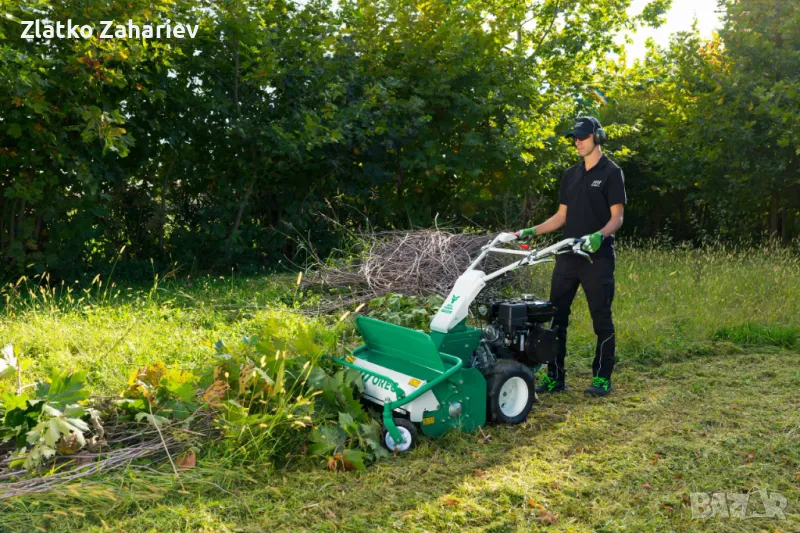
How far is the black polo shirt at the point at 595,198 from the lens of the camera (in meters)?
4.49

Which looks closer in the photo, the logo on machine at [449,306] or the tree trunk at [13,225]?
the logo on machine at [449,306]

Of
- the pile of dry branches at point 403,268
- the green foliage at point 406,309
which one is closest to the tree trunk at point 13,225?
the pile of dry branches at point 403,268

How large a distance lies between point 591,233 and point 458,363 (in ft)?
5.01

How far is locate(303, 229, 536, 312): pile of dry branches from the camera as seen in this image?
6.98 m

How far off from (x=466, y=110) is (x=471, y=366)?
6.80 m

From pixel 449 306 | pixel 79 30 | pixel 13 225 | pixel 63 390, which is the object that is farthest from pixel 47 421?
pixel 13 225

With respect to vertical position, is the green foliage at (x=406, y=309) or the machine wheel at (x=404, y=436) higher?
the green foliage at (x=406, y=309)

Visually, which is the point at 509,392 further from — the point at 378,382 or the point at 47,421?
the point at 47,421

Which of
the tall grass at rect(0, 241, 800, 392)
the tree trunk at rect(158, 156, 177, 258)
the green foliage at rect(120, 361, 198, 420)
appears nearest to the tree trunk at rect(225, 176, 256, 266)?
the tall grass at rect(0, 241, 800, 392)

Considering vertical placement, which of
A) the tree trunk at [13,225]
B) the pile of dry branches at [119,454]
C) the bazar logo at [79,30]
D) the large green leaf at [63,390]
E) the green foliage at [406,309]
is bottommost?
the pile of dry branches at [119,454]

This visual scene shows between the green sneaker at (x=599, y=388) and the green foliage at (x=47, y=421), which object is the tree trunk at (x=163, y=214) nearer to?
the green foliage at (x=47, y=421)

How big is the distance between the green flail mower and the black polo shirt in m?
0.25

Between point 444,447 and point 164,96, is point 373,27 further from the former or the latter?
point 444,447

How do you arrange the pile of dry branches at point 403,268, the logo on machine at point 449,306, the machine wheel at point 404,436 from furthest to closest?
the pile of dry branches at point 403,268 < the logo on machine at point 449,306 < the machine wheel at point 404,436
